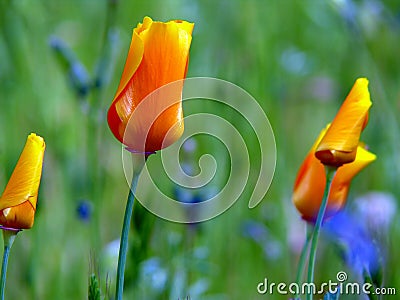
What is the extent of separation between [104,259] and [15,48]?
27.0 inches

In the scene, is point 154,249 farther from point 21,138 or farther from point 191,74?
point 191,74

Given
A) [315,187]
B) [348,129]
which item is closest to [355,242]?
[315,187]

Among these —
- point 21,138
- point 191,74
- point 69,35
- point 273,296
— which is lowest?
point 273,296

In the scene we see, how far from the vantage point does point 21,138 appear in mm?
1516

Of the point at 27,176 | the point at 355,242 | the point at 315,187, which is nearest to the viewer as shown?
the point at 27,176

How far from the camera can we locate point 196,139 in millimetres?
1519

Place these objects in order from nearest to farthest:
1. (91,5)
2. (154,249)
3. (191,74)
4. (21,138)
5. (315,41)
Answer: (154,249) → (21,138) → (191,74) → (91,5) → (315,41)

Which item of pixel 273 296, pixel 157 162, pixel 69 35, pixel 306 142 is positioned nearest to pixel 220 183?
pixel 157 162

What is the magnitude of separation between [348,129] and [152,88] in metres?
0.16

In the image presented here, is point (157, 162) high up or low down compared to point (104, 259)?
up

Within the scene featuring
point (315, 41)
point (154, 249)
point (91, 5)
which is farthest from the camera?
point (315, 41)

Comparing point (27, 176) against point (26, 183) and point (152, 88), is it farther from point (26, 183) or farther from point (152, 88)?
point (152, 88)

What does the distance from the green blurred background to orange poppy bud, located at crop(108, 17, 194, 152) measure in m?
0.24

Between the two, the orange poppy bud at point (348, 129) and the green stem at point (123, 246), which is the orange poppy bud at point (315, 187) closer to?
the orange poppy bud at point (348, 129)
